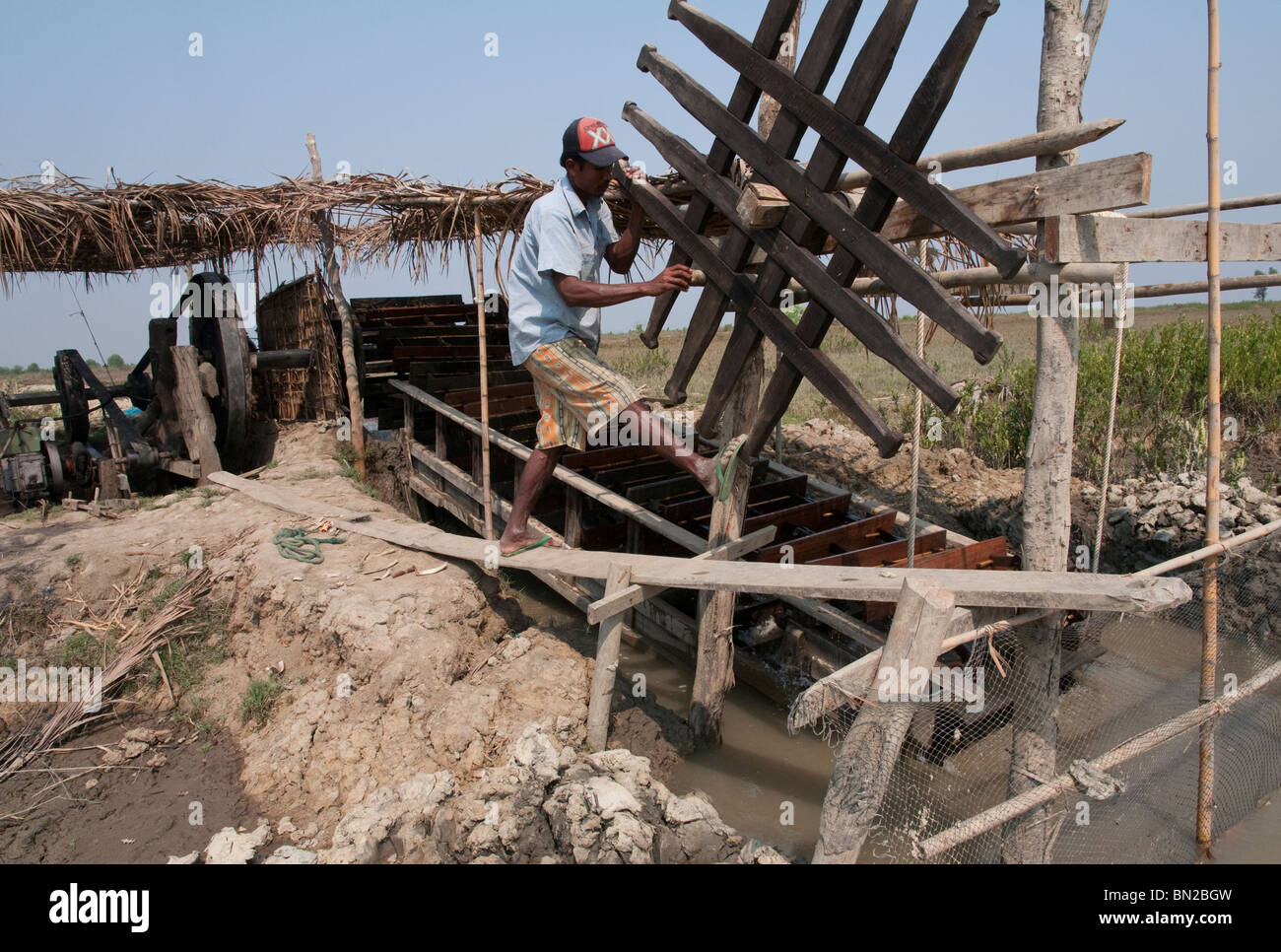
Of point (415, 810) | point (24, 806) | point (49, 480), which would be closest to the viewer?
point (415, 810)

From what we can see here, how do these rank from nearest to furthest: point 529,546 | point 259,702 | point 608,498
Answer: point 259,702 → point 529,546 → point 608,498

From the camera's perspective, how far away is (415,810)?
383 centimetres

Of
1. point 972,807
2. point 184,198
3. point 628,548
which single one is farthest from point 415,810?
point 184,198

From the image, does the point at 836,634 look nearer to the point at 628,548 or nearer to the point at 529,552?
the point at 628,548

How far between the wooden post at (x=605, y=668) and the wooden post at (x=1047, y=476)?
2.00m

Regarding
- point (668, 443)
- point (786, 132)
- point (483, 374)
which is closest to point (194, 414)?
point (483, 374)

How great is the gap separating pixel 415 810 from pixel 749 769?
6.69 ft

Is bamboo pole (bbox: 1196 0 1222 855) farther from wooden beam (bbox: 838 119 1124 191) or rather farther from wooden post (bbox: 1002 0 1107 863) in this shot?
wooden beam (bbox: 838 119 1124 191)

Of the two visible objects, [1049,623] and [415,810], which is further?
[415,810]

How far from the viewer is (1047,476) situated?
3.36m

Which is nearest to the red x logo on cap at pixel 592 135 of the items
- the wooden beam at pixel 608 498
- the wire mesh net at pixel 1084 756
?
the wooden beam at pixel 608 498

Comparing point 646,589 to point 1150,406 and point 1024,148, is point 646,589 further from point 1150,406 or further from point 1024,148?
point 1150,406

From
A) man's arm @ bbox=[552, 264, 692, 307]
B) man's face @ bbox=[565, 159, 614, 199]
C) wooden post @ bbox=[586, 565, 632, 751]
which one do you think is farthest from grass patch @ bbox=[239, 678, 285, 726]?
man's face @ bbox=[565, 159, 614, 199]

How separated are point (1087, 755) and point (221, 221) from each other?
8.65m
